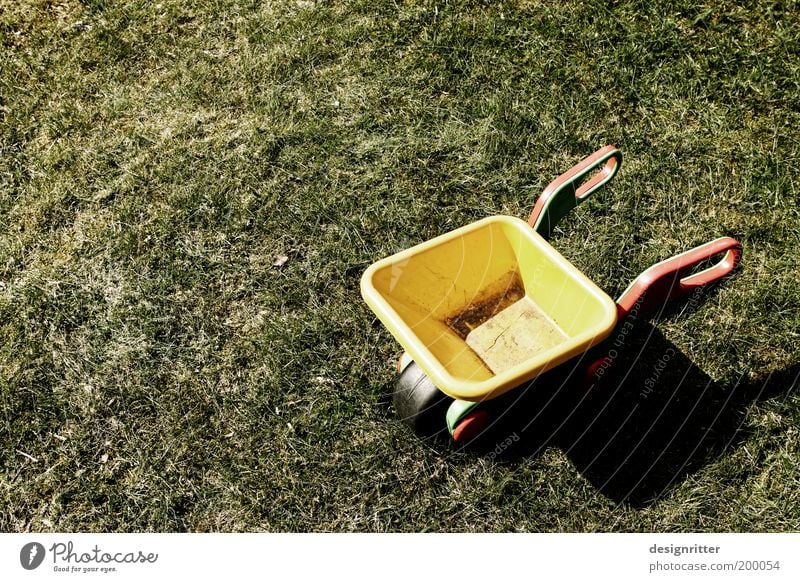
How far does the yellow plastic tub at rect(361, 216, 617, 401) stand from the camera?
2.22m

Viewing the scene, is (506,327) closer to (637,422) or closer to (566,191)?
(566,191)

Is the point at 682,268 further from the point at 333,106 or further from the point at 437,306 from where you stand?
the point at 333,106

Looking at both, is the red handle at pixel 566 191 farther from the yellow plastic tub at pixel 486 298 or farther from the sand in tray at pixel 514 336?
the sand in tray at pixel 514 336

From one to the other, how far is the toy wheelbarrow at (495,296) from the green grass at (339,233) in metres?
0.35

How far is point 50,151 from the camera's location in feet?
11.1

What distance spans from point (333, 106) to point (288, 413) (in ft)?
5.33

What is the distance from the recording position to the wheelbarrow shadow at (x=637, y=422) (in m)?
2.52

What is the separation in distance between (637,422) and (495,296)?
0.73 metres

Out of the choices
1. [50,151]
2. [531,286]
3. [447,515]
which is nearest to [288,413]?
[447,515]
